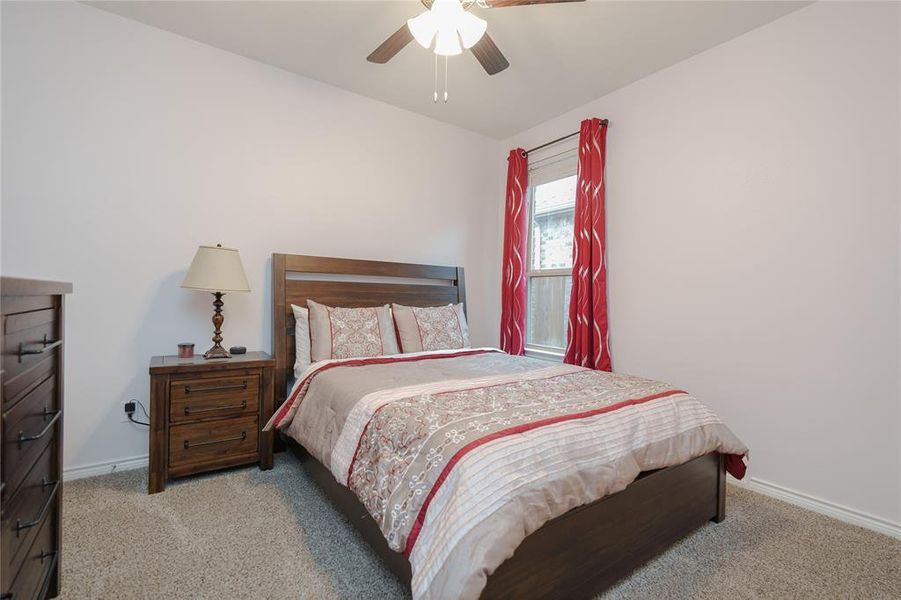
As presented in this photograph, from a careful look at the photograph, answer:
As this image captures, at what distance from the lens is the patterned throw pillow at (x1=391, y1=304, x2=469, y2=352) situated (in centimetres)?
302

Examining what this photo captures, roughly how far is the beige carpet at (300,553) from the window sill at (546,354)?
5.17ft

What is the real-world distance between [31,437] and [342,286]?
85.7 inches

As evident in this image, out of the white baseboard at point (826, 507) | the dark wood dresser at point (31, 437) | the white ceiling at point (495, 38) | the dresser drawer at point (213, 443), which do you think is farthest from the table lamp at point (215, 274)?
Answer: the white baseboard at point (826, 507)

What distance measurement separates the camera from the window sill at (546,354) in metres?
3.55

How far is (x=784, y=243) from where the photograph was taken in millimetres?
2279

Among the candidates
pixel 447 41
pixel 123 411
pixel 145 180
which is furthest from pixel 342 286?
pixel 447 41

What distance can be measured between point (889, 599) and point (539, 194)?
325cm

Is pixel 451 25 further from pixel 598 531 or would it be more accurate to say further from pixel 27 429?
pixel 598 531

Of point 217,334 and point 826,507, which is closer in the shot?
point 826,507

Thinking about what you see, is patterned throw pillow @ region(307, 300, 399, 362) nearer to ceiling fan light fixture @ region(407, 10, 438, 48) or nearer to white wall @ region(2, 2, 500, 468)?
white wall @ region(2, 2, 500, 468)

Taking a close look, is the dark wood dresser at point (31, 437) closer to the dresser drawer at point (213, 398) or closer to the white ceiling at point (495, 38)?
the dresser drawer at point (213, 398)

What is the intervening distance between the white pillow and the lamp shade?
1.40 ft

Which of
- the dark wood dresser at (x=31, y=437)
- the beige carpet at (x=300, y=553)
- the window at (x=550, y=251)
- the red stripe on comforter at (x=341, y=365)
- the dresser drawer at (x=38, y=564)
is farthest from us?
the window at (x=550, y=251)

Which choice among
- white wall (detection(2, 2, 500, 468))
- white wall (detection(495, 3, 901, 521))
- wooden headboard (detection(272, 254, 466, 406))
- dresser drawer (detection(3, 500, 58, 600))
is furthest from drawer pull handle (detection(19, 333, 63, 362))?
white wall (detection(495, 3, 901, 521))
